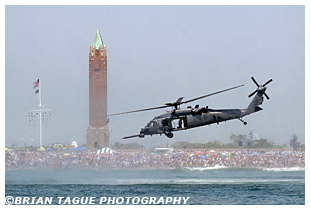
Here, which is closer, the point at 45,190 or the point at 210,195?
the point at 210,195

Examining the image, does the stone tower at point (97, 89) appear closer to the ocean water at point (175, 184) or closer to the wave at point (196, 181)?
the ocean water at point (175, 184)

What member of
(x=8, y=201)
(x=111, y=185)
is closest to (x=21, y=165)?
(x=111, y=185)

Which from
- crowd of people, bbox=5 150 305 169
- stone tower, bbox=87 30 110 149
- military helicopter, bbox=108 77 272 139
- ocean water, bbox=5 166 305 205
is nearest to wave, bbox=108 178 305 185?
ocean water, bbox=5 166 305 205

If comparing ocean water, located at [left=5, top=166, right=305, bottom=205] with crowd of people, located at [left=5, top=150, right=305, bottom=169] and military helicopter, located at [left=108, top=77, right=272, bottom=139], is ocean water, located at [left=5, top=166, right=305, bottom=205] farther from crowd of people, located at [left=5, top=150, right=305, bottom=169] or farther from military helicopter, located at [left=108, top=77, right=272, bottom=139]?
military helicopter, located at [left=108, top=77, right=272, bottom=139]

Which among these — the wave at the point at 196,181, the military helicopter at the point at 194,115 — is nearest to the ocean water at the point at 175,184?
the wave at the point at 196,181

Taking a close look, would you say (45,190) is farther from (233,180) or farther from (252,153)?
(252,153)

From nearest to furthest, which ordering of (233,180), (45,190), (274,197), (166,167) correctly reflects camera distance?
(274,197) < (45,190) < (233,180) < (166,167)
